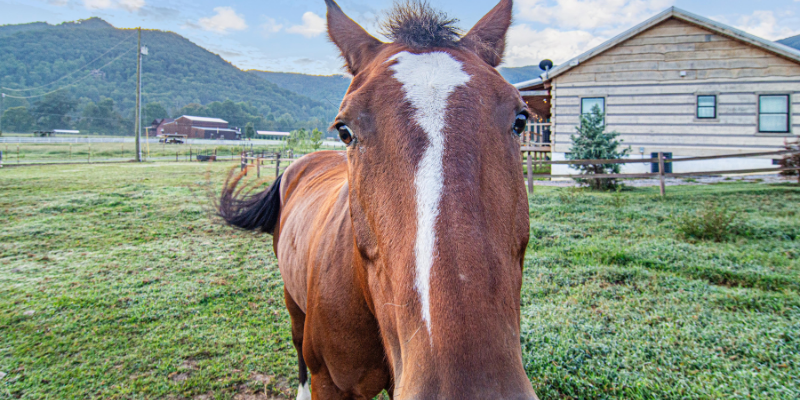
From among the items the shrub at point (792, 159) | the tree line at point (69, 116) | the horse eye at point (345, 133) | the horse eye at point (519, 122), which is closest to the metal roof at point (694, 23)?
the shrub at point (792, 159)

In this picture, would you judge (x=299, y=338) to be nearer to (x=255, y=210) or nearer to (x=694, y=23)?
(x=255, y=210)

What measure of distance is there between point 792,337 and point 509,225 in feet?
11.8

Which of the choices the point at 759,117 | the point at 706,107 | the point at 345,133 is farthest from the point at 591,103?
the point at 345,133

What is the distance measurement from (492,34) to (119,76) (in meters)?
143

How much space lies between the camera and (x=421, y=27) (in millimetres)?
1552

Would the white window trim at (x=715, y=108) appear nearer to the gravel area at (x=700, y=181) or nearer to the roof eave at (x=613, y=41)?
the gravel area at (x=700, y=181)

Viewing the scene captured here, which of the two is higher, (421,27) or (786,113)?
(786,113)

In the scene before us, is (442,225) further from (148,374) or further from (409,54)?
(148,374)

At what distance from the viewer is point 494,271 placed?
3.28ft

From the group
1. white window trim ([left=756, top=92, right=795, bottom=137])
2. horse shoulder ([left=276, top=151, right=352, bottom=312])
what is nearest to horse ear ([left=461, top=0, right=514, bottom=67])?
Answer: horse shoulder ([left=276, top=151, right=352, bottom=312])

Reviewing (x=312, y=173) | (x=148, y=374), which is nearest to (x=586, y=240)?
(x=312, y=173)

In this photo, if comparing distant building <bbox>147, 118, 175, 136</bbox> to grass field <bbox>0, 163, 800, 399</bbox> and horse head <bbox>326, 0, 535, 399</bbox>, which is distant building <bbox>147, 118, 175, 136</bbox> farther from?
horse head <bbox>326, 0, 535, 399</bbox>

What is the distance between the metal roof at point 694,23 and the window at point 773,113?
50.9 inches

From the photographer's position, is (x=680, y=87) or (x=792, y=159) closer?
(x=792, y=159)
